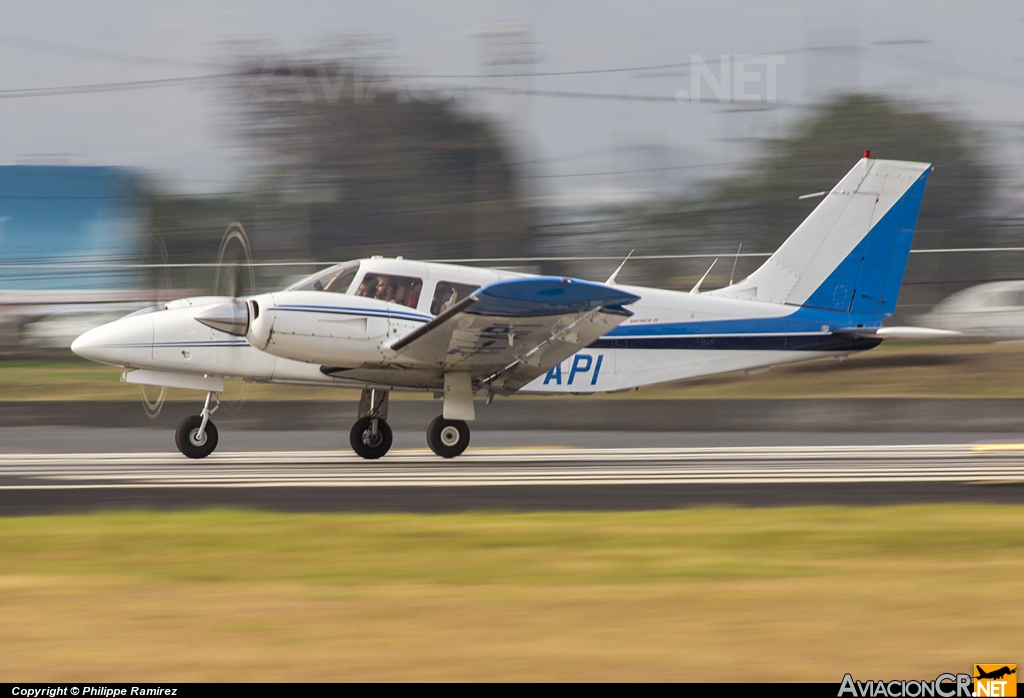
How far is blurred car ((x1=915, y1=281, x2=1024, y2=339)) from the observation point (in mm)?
21375

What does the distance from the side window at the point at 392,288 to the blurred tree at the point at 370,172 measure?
1523 centimetres

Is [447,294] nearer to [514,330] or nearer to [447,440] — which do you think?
[514,330]

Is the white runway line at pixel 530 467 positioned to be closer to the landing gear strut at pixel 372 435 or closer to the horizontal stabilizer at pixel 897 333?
the landing gear strut at pixel 372 435

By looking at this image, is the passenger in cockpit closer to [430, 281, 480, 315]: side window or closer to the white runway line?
[430, 281, 480, 315]: side window

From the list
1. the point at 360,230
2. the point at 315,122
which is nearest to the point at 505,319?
the point at 360,230

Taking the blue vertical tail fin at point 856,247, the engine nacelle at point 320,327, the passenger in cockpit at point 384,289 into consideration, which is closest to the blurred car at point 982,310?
the blue vertical tail fin at point 856,247

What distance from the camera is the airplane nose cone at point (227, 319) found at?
11266 millimetres

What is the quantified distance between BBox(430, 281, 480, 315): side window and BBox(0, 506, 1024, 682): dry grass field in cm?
422

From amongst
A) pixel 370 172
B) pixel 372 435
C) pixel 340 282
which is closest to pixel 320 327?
pixel 340 282

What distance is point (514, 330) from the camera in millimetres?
11297

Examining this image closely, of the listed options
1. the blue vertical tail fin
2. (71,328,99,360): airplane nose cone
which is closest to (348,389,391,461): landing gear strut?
(71,328,99,360): airplane nose cone

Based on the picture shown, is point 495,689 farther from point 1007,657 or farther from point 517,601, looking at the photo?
point 1007,657

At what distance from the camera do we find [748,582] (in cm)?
604

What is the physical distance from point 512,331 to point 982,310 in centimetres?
1382
